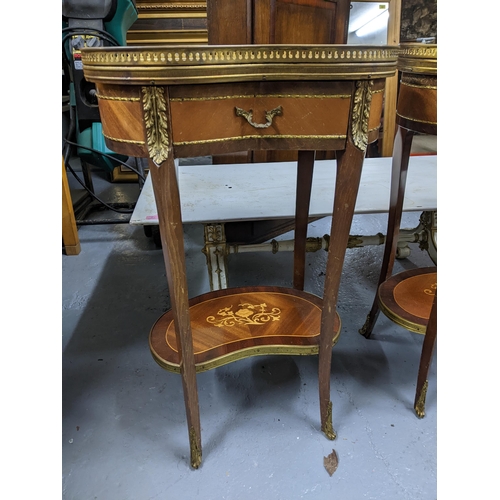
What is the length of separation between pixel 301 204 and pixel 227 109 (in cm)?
68

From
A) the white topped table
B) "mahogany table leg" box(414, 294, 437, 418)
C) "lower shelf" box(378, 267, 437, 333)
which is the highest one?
the white topped table

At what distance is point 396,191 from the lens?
1441 mm

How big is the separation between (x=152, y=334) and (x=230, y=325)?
0.24m

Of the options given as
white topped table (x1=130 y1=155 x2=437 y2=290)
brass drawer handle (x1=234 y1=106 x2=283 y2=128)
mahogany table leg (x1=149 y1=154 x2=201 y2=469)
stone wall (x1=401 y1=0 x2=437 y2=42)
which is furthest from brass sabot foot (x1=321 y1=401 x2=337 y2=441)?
stone wall (x1=401 y1=0 x2=437 y2=42)

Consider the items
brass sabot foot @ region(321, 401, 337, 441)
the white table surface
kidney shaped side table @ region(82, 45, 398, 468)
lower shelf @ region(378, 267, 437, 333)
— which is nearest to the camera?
kidney shaped side table @ region(82, 45, 398, 468)

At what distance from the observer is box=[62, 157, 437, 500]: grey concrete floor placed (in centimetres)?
110

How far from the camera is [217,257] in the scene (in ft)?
5.70

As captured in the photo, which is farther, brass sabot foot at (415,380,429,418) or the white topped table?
the white topped table

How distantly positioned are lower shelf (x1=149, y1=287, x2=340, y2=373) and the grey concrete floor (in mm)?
240

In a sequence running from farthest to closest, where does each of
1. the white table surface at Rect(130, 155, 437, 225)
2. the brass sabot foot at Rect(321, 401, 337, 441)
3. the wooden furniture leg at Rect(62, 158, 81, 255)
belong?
the wooden furniture leg at Rect(62, 158, 81, 255)
the white table surface at Rect(130, 155, 437, 225)
the brass sabot foot at Rect(321, 401, 337, 441)

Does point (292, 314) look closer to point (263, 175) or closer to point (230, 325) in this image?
point (230, 325)

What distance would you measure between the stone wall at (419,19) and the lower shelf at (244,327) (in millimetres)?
4601

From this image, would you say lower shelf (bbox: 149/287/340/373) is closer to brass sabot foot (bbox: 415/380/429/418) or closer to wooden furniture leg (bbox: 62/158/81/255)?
brass sabot foot (bbox: 415/380/429/418)

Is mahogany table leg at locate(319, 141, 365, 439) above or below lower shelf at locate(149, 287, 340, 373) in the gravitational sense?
above
